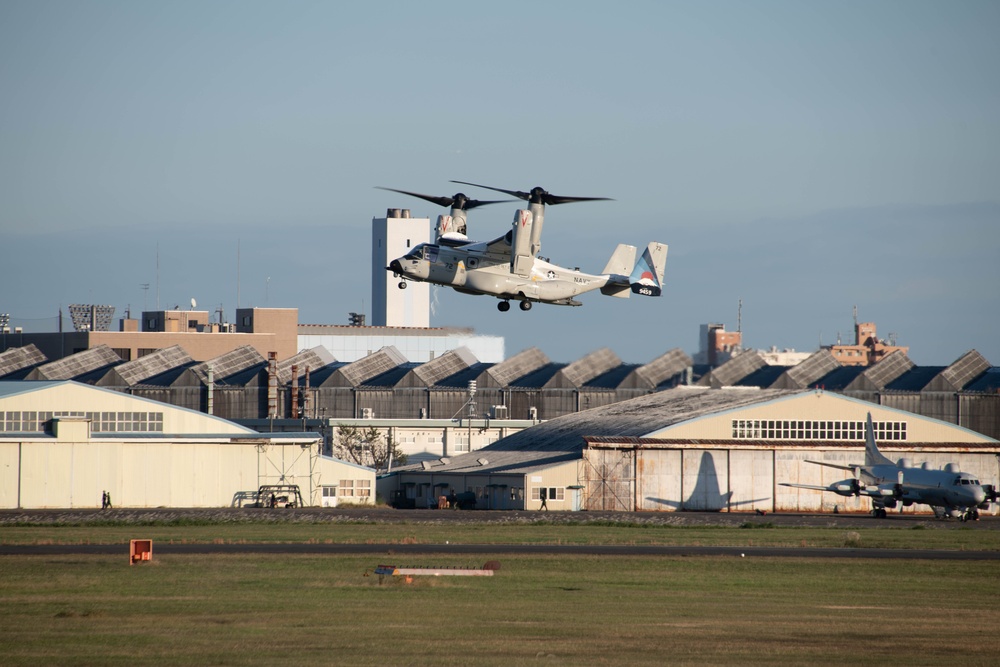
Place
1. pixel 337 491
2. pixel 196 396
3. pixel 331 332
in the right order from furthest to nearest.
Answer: pixel 331 332, pixel 196 396, pixel 337 491

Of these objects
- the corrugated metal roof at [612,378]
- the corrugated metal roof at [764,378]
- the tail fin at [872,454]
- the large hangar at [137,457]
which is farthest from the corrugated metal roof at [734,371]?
the large hangar at [137,457]

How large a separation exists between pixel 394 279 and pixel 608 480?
112 m

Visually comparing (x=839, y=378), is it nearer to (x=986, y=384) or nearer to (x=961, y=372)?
(x=961, y=372)

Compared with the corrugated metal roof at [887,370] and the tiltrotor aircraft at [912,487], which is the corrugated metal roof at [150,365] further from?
the tiltrotor aircraft at [912,487]

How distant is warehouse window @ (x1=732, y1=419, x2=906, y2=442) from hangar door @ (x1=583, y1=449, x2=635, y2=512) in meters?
7.46

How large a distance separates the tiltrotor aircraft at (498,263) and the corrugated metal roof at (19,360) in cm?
9750

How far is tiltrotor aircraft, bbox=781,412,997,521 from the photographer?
71625 millimetres

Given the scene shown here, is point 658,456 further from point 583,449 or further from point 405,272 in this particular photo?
point 405,272

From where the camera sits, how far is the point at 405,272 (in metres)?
53.7

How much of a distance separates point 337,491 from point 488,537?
26948mm

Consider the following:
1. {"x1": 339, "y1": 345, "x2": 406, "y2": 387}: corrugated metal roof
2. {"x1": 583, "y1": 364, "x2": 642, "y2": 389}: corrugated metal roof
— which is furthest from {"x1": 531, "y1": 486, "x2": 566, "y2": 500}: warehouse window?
{"x1": 339, "y1": 345, "x2": 406, "y2": 387}: corrugated metal roof

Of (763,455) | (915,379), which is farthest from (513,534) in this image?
(915,379)

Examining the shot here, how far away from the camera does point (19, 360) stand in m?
143

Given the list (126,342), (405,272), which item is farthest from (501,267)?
(126,342)
